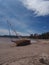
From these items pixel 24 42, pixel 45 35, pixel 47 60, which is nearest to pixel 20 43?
pixel 24 42

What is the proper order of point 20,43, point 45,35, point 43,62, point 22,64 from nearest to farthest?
point 22,64
point 43,62
point 20,43
point 45,35

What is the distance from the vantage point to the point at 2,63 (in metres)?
8.25

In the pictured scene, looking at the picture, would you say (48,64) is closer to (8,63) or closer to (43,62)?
(43,62)

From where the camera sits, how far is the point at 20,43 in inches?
942

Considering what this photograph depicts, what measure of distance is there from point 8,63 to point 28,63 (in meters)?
1.00

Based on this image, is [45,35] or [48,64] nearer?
[48,64]

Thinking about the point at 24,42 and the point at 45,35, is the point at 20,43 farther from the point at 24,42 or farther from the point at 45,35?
the point at 45,35

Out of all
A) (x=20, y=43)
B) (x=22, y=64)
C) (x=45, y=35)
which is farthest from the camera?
(x=45, y=35)

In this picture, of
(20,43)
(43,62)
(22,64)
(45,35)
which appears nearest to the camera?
(22,64)

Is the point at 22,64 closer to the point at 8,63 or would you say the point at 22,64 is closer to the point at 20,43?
the point at 8,63

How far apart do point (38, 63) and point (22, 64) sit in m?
0.85

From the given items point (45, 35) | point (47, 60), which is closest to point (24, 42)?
point (47, 60)

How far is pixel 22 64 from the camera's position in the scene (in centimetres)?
823

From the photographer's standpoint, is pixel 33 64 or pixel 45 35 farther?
pixel 45 35
